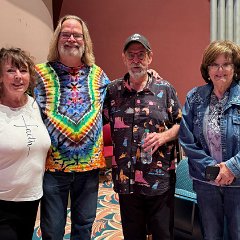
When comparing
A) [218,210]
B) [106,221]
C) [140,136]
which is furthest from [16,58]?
[106,221]

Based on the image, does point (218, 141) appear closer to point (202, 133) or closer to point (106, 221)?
point (202, 133)

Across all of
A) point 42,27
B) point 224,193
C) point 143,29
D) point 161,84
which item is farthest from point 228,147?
point 143,29

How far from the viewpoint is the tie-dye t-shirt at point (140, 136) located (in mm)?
1908

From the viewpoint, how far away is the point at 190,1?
448 centimetres

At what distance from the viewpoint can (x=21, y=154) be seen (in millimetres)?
1639

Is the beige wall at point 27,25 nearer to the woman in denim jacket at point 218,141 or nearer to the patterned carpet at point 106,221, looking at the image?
the patterned carpet at point 106,221

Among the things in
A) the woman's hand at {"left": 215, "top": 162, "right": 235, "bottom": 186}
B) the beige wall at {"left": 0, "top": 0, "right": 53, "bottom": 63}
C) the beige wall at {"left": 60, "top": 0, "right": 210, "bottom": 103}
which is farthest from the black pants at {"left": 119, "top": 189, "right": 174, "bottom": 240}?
the beige wall at {"left": 60, "top": 0, "right": 210, "bottom": 103}

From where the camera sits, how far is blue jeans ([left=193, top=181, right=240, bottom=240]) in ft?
5.58

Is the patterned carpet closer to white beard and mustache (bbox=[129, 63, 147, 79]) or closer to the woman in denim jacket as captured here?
the woman in denim jacket

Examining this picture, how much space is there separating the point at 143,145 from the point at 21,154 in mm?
657

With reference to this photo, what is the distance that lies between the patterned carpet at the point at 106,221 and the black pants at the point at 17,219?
1229mm

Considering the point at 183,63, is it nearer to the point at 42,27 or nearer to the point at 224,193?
the point at 42,27

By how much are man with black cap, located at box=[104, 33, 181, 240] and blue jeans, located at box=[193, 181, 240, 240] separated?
0.23 meters

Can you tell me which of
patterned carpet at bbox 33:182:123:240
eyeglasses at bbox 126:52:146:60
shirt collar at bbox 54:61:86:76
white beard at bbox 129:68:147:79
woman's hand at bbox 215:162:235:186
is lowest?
patterned carpet at bbox 33:182:123:240
